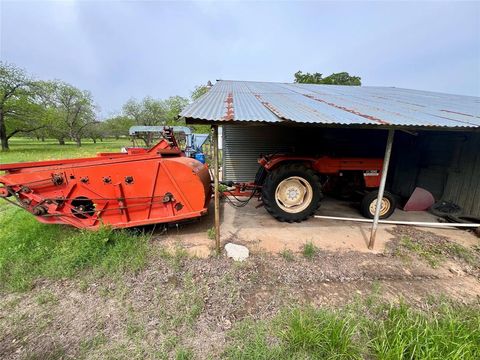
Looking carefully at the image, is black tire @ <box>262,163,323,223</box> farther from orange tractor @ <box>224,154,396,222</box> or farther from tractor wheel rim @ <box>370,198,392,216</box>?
tractor wheel rim @ <box>370,198,392,216</box>

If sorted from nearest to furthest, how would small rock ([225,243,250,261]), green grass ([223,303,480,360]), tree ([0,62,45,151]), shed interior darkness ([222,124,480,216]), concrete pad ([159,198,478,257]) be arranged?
1. green grass ([223,303,480,360])
2. small rock ([225,243,250,261])
3. concrete pad ([159,198,478,257])
4. shed interior darkness ([222,124,480,216])
5. tree ([0,62,45,151])

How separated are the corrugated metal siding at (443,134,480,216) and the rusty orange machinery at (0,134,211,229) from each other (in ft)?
16.2

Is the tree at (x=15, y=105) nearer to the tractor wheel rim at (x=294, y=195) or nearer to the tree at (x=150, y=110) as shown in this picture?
the tree at (x=150, y=110)

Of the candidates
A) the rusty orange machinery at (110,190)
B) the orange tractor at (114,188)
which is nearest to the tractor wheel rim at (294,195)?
the orange tractor at (114,188)

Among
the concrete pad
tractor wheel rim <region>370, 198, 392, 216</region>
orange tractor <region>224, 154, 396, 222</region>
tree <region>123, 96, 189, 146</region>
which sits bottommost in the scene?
the concrete pad

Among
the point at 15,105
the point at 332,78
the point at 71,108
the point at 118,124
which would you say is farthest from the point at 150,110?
the point at 332,78

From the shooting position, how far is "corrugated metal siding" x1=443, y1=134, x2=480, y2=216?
407 centimetres

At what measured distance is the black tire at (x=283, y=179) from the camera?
377cm

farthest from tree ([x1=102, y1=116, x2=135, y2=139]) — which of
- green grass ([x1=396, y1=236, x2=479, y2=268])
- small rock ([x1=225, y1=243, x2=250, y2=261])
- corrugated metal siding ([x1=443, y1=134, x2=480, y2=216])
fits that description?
green grass ([x1=396, y1=236, x2=479, y2=268])

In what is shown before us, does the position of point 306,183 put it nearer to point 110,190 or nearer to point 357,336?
point 357,336

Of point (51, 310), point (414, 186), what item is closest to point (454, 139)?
point (414, 186)

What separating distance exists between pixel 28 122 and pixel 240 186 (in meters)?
24.8

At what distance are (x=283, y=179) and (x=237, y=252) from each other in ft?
4.87

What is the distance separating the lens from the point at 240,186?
175 inches
